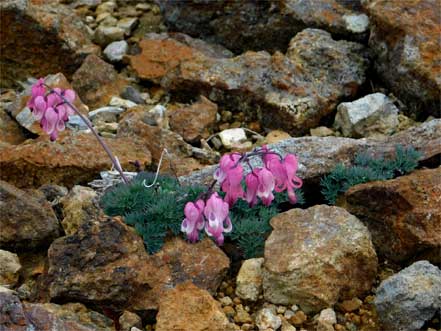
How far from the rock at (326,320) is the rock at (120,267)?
574 millimetres

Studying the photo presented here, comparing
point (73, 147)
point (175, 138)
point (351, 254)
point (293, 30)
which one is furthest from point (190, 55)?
point (351, 254)

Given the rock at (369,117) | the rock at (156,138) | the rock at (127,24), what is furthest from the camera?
the rock at (127,24)

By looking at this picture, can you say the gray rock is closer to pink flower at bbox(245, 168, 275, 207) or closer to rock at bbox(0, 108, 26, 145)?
rock at bbox(0, 108, 26, 145)

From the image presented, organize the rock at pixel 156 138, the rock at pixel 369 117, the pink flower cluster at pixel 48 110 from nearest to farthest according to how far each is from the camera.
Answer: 1. the pink flower cluster at pixel 48 110
2. the rock at pixel 156 138
3. the rock at pixel 369 117

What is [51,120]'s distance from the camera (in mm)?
4367

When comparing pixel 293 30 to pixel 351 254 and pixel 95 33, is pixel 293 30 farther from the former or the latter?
pixel 351 254

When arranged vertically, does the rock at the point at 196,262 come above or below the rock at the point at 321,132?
above

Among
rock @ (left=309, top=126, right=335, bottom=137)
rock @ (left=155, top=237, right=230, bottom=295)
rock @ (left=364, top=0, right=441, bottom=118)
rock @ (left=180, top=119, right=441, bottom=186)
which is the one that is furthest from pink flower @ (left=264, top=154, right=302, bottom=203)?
rock @ (left=364, top=0, right=441, bottom=118)

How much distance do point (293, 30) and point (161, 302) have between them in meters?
3.88

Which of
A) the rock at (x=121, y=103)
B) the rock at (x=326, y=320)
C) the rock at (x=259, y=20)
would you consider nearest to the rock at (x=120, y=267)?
the rock at (x=326, y=320)

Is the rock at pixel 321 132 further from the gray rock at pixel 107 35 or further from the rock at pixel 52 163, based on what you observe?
the gray rock at pixel 107 35

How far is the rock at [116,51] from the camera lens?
734 cm

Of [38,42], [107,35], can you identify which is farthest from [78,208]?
[107,35]

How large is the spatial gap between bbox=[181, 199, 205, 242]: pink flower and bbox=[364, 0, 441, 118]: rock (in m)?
2.72
